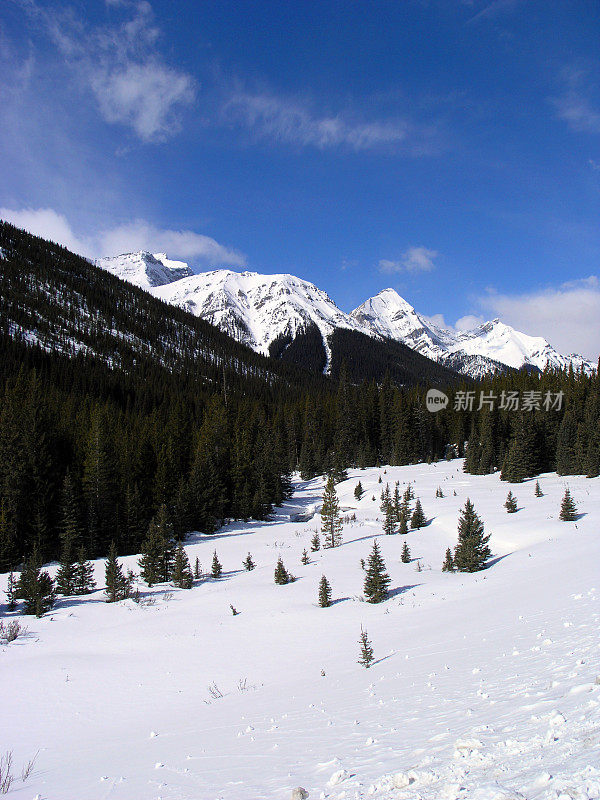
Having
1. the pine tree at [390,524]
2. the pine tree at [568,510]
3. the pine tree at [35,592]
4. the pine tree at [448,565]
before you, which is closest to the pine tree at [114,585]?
the pine tree at [35,592]

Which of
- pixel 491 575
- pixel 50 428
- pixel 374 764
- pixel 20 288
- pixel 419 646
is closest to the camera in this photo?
pixel 374 764

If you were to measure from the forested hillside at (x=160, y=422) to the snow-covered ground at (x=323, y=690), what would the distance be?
14.3 m

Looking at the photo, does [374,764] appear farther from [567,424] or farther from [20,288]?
[20,288]

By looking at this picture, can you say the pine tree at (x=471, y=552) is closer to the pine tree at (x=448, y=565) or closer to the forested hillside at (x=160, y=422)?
the pine tree at (x=448, y=565)

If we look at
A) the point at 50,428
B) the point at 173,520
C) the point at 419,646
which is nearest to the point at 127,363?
the point at 50,428

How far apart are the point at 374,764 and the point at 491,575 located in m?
14.9

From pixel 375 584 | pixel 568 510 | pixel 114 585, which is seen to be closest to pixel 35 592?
pixel 114 585

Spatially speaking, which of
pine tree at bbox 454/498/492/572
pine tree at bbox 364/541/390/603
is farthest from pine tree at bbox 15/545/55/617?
pine tree at bbox 454/498/492/572

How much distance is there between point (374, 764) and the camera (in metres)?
4.58

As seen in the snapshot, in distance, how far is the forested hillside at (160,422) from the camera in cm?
3516

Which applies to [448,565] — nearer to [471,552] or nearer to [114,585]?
[471,552]

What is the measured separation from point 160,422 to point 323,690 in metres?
57.7

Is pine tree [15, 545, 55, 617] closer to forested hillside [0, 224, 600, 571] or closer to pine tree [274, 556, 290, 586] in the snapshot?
forested hillside [0, 224, 600, 571]

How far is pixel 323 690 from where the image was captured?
8.55 meters
